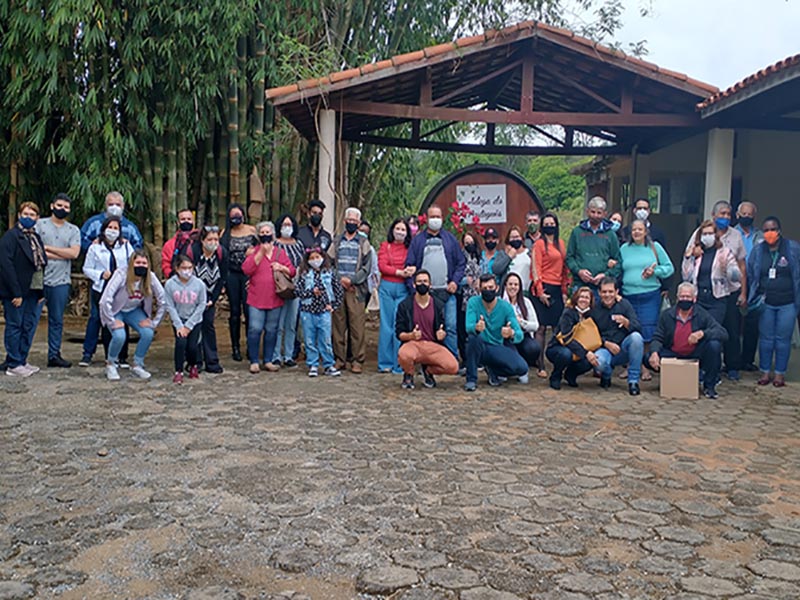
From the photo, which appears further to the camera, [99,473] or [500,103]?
[500,103]

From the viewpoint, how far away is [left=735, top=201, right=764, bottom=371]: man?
8.16 meters

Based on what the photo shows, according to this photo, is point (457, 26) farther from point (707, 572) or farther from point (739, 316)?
point (707, 572)


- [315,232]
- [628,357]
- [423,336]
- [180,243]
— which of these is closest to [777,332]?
[628,357]

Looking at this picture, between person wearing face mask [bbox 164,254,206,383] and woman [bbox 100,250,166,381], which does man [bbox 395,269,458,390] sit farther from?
woman [bbox 100,250,166,381]

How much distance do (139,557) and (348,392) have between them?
377 centimetres

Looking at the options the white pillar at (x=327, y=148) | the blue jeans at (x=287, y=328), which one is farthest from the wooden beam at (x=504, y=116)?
the blue jeans at (x=287, y=328)

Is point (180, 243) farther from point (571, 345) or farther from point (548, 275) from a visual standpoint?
point (571, 345)

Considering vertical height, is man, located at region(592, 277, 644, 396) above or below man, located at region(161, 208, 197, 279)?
below

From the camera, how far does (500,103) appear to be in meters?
12.4

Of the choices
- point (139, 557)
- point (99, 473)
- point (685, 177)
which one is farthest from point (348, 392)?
point (685, 177)

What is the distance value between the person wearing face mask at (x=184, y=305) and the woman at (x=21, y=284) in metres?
1.25

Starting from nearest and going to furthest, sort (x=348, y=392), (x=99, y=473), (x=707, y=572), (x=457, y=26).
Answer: (x=707, y=572) → (x=99, y=473) → (x=348, y=392) → (x=457, y=26)

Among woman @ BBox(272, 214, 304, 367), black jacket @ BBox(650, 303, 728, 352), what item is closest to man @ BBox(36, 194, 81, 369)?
woman @ BBox(272, 214, 304, 367)

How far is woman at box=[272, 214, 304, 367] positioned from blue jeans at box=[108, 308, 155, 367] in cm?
127
